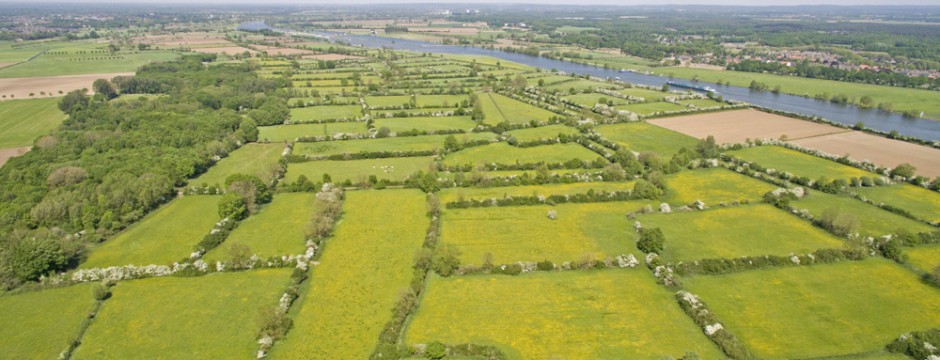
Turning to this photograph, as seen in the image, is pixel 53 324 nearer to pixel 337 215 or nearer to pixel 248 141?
pixel 337 215

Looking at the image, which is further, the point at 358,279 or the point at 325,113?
the point at 325,113

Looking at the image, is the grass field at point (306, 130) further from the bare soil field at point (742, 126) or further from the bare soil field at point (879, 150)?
the bare soil field at point (879, 150)

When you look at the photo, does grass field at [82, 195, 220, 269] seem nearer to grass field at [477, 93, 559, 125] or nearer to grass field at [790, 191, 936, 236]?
grass field at [477, 93, 559, 125]

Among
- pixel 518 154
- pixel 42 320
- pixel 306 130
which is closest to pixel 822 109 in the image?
pixel 518 154

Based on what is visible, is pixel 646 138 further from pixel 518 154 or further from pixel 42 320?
pixel 42 320

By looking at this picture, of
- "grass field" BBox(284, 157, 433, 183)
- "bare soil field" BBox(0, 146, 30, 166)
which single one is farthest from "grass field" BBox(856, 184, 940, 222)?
"bare soil field" BBox(0, 146, 30, 166)

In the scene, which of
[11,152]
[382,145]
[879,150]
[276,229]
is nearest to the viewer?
[276,229]
